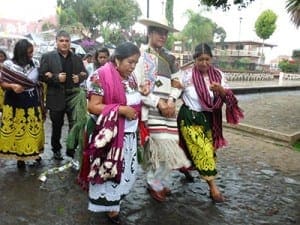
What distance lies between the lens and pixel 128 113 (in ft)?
10.9

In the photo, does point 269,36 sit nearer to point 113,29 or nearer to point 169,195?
point 113,29

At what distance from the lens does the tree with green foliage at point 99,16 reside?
44312 mm

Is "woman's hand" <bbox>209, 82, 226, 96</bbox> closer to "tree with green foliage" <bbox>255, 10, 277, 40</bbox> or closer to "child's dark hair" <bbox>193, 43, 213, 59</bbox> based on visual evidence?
"child's dark hair" <bbox>193, 43, 213, 59</bbox>

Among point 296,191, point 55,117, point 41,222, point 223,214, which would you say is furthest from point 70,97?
point 296,191

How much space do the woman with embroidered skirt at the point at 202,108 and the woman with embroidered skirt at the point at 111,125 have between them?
1.00 meters

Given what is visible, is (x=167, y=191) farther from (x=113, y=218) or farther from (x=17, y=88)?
(x=17, y=88)

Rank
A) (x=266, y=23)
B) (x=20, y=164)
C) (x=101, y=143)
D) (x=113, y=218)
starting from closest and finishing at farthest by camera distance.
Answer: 1. (x=101, y=143)
2. (x=113, y=218)
3. (x=20, y=164)
4. (x=266, y=23)

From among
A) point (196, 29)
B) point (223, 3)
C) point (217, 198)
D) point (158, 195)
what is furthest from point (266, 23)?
point (158, 195)

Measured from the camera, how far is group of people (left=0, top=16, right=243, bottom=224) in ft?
11.0

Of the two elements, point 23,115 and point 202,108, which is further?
point 23,115

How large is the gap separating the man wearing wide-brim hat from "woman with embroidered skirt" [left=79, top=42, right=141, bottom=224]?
507mm

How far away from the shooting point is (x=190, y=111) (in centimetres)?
439

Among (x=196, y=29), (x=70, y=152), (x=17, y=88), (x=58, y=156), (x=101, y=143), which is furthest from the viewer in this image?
(x=196, y=29)

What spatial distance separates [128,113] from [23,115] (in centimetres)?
222
